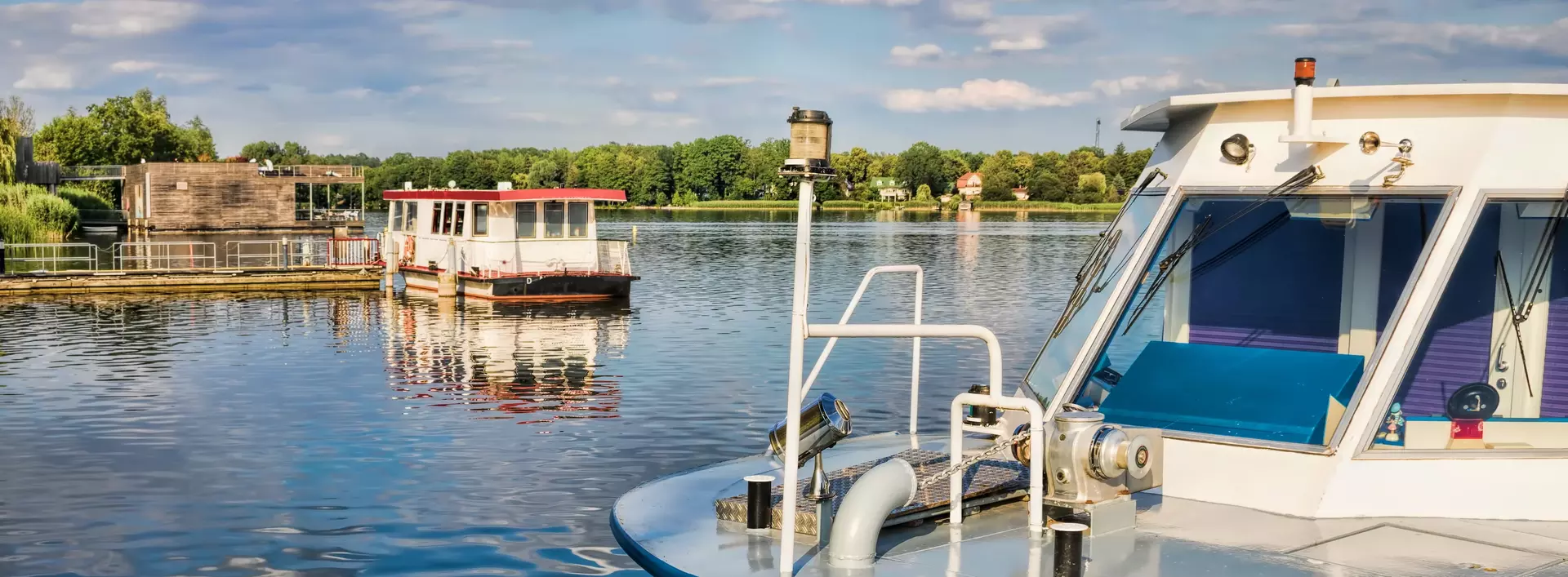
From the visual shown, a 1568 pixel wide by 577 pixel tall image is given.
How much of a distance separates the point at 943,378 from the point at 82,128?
116 meters

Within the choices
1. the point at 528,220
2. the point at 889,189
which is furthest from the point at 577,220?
the point at 889,189

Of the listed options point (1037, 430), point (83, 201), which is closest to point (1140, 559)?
point (1037, 430)

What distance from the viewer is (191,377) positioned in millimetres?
22062

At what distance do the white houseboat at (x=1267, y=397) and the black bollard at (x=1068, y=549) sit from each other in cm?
1

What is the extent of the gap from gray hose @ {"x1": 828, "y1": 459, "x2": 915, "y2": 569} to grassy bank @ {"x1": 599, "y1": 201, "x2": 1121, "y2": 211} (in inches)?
5498

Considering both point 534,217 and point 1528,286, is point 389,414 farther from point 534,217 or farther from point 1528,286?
point 534,217

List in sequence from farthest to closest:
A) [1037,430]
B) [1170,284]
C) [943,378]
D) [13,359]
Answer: [13,359]
[943,378]
[1170,284]
[1037,430]

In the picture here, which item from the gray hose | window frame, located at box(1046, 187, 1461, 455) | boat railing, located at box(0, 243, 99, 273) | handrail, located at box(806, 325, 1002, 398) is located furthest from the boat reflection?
boat railing, located at box(0, 243, 99, 273)

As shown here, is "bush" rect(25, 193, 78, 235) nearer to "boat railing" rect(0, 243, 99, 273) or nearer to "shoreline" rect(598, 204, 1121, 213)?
"boat railing" rect(0, 243, 99, 273)

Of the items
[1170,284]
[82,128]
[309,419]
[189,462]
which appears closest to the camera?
[1170,284]

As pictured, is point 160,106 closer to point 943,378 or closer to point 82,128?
point 82,128

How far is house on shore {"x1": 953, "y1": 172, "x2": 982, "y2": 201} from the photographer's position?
18238 centimetres

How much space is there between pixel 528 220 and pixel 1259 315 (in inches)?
1090

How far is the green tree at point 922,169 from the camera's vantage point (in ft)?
620
